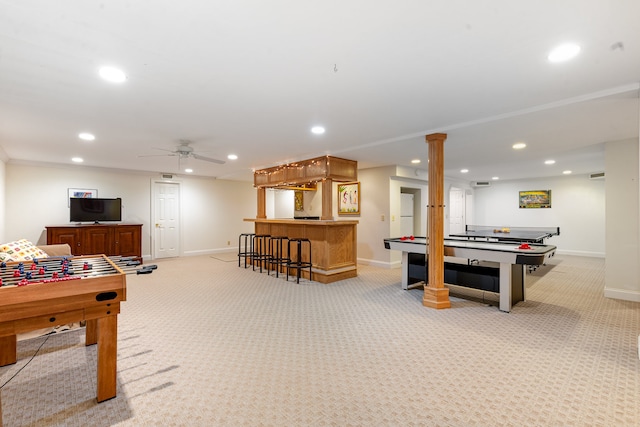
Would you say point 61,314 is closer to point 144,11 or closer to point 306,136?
point 144,11

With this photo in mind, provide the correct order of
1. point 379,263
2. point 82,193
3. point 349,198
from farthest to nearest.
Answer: point 349,198, point 82,193, point 379,263

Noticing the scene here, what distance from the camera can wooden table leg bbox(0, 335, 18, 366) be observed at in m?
2.47

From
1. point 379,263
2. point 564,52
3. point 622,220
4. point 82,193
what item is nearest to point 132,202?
point 82,193

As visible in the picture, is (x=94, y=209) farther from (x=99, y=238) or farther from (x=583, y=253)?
(x=583, y=253)

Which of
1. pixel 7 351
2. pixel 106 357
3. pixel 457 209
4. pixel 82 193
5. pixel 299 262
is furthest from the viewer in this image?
pixel 457 209

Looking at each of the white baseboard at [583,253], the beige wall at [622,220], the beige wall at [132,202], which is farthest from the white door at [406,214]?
the beige wall at [132,202]

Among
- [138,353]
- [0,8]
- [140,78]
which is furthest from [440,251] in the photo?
[0,8]

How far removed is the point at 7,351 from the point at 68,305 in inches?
53.5

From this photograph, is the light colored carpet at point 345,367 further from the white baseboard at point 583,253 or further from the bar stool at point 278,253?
the white baseboard at point 583,253

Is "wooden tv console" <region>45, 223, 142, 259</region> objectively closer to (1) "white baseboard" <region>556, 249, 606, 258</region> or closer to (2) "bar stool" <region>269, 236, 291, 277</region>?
(2) "bar stool" <region>269, 236, 291, 277</region>

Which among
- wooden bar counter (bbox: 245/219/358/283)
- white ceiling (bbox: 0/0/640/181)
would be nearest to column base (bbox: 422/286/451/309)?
wooden bar counter (bbox: 245/219/358/283)

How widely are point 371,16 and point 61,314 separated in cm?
263

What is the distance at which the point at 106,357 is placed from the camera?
1.99 meters

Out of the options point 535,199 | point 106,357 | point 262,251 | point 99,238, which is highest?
point 535,199
